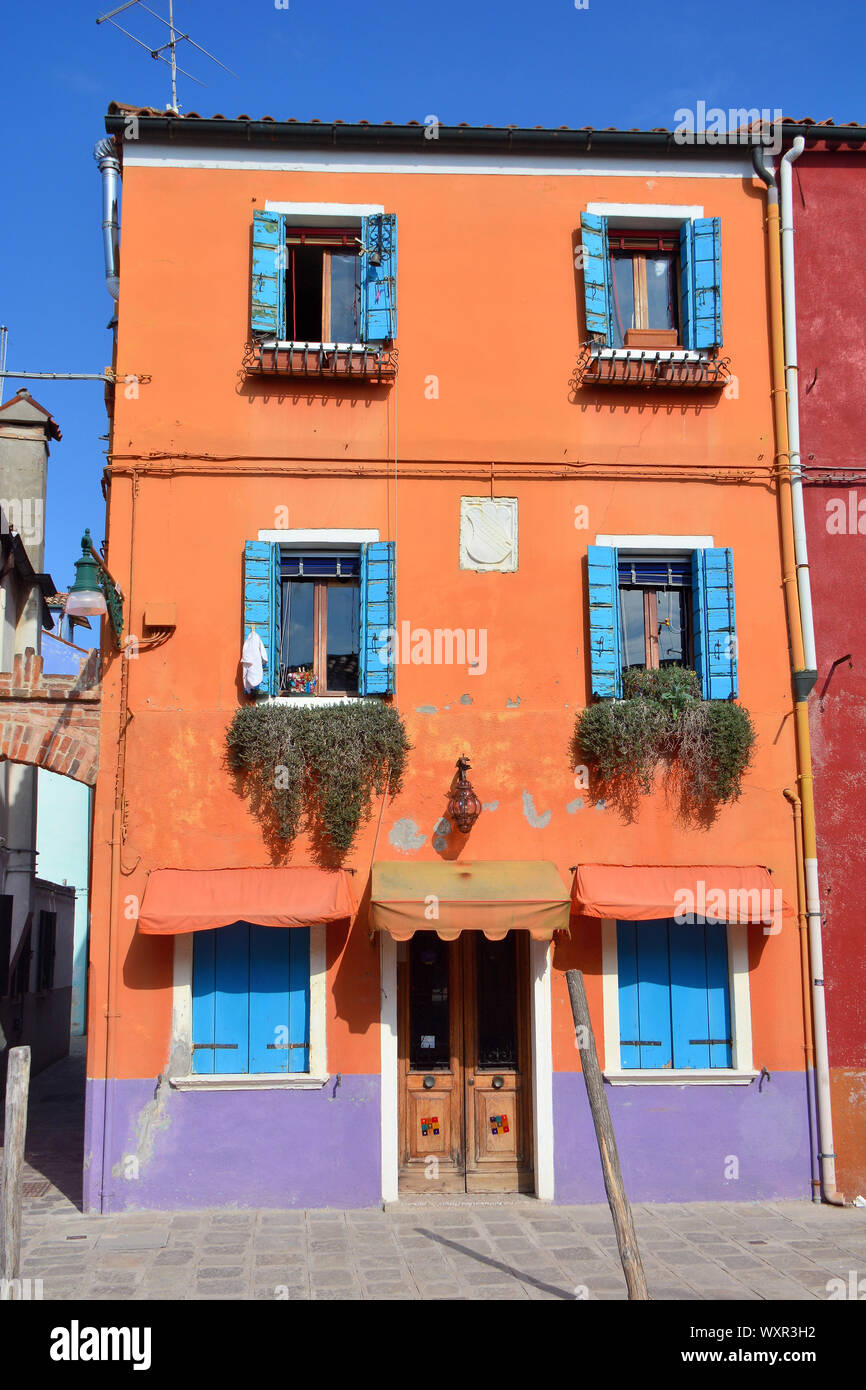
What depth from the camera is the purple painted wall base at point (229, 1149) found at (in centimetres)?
948

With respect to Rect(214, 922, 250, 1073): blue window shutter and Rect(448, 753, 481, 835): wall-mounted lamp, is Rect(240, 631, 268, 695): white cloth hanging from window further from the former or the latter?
Rect(214, 922, 250, 1073): blue window shutter

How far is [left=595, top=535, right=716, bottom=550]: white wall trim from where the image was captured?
1070 centimetres

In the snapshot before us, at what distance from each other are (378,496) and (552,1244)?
6.62 m

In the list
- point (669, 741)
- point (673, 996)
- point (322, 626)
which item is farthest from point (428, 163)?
point (673, 996)

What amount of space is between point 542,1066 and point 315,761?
338 centimetres

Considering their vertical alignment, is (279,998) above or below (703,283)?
below

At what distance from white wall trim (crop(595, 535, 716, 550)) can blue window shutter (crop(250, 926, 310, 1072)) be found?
4.62 meters

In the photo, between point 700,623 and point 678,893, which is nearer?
point 678,893

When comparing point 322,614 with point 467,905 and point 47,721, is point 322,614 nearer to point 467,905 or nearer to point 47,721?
point 47,721

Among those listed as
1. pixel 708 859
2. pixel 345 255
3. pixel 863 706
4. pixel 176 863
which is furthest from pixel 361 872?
pixel 345 255

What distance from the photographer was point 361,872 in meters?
10.1

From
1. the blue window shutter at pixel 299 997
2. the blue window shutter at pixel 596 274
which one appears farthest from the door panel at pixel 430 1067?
the blue window shutter at pixel 596 274

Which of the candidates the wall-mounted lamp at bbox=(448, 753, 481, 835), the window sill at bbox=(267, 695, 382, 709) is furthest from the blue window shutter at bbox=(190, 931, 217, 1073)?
the wall-mounted lamp at bbox=(448, 753, 481, 835)

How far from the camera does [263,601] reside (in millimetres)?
10312
